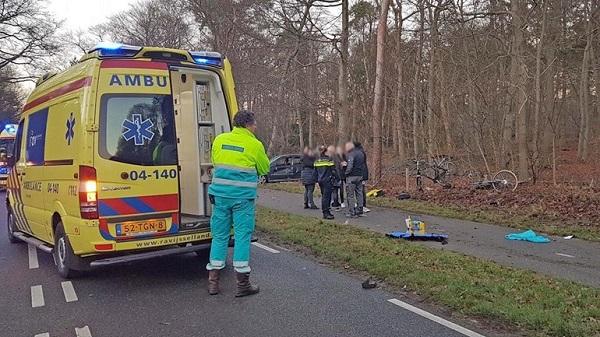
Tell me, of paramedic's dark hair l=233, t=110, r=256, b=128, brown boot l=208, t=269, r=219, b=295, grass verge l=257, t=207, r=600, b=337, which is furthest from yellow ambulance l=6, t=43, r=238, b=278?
grass verge l=257, t=207, r=600, b=337

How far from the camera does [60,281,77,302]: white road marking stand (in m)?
5.66

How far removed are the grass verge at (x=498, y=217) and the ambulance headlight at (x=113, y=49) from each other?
297 inches

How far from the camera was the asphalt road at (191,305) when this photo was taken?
461 centimetres

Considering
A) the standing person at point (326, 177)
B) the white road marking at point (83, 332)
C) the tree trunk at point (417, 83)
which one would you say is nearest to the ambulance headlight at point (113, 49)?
the white road marking at point (83, 332)

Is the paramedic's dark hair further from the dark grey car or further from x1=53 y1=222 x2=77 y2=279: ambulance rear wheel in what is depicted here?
the dark grey car

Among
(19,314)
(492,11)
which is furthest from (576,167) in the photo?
(19,314)

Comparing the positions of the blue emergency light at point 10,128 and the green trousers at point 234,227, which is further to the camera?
the blue emergency light at point 10,128

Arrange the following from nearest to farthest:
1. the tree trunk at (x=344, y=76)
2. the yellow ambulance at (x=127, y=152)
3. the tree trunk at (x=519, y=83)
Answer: the yellow ambulance at (x=127, y=152) < the tree trunk at (x=519, y=83) < the tree trunk at (x=344, y=76)

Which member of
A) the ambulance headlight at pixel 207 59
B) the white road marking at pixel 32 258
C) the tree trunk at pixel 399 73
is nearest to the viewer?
the ambulance headlight at pixel 207 59

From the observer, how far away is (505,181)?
1532 cm

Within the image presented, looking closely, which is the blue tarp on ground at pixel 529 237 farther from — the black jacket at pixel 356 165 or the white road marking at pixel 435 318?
the white road marking at pixel 435 318

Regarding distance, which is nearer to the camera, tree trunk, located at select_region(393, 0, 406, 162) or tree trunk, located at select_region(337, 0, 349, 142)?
tree trunk, located at select_region(393, 0, 406, 162)

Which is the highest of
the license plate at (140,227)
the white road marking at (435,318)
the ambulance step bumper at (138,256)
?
the license plate at (140,227)

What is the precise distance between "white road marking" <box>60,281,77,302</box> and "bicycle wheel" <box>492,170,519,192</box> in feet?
39.4
